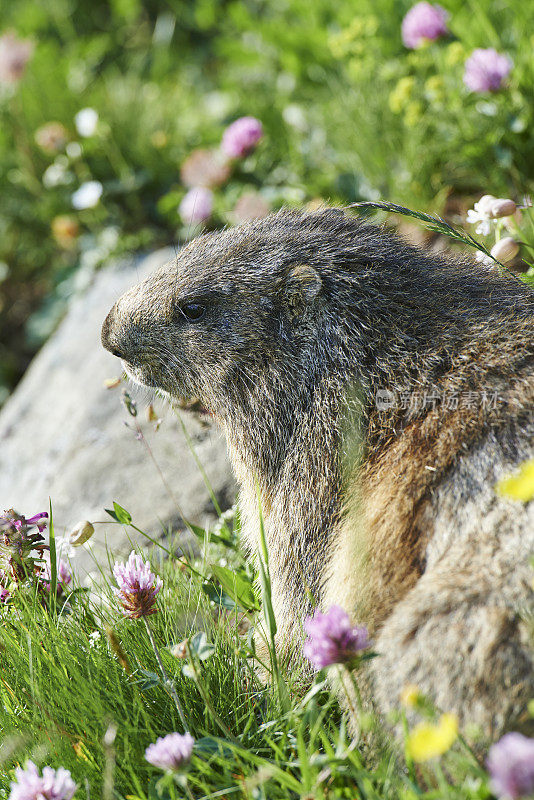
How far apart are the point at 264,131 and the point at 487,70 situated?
2656 millimetres

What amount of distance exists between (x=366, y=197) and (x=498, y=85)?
140cm

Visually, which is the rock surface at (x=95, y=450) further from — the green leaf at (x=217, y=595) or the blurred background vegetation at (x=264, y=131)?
the blurred background vegetation at (x=264, y=131)

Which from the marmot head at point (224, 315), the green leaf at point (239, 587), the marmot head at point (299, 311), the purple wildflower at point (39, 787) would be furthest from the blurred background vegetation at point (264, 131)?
the purple wildflower at point (39, 787)

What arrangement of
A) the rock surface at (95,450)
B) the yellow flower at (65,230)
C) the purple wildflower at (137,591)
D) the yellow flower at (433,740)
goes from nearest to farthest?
the yellow flower at (433,740)
the purple wildflower at (137,591)
the rock surface at (95,450)
the yellow flower at (65,230)

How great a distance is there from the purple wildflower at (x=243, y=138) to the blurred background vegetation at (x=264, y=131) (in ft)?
0.69

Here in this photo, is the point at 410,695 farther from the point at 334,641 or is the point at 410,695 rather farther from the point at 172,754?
the point at 172,754

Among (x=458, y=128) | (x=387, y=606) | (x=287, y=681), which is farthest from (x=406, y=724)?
(x=458, y=128)

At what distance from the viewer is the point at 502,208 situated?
365cm

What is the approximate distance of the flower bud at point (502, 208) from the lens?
3654 millimetres

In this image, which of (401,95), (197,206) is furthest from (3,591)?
(401,95)

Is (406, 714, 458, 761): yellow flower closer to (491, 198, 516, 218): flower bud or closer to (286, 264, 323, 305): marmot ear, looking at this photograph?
(286, 264, 323, 305): marmot ear

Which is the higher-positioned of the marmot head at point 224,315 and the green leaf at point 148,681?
the marmot head at point 224,315

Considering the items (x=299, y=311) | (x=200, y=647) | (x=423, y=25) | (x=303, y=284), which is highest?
(x=423, y=25)

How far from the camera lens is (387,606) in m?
2.69
